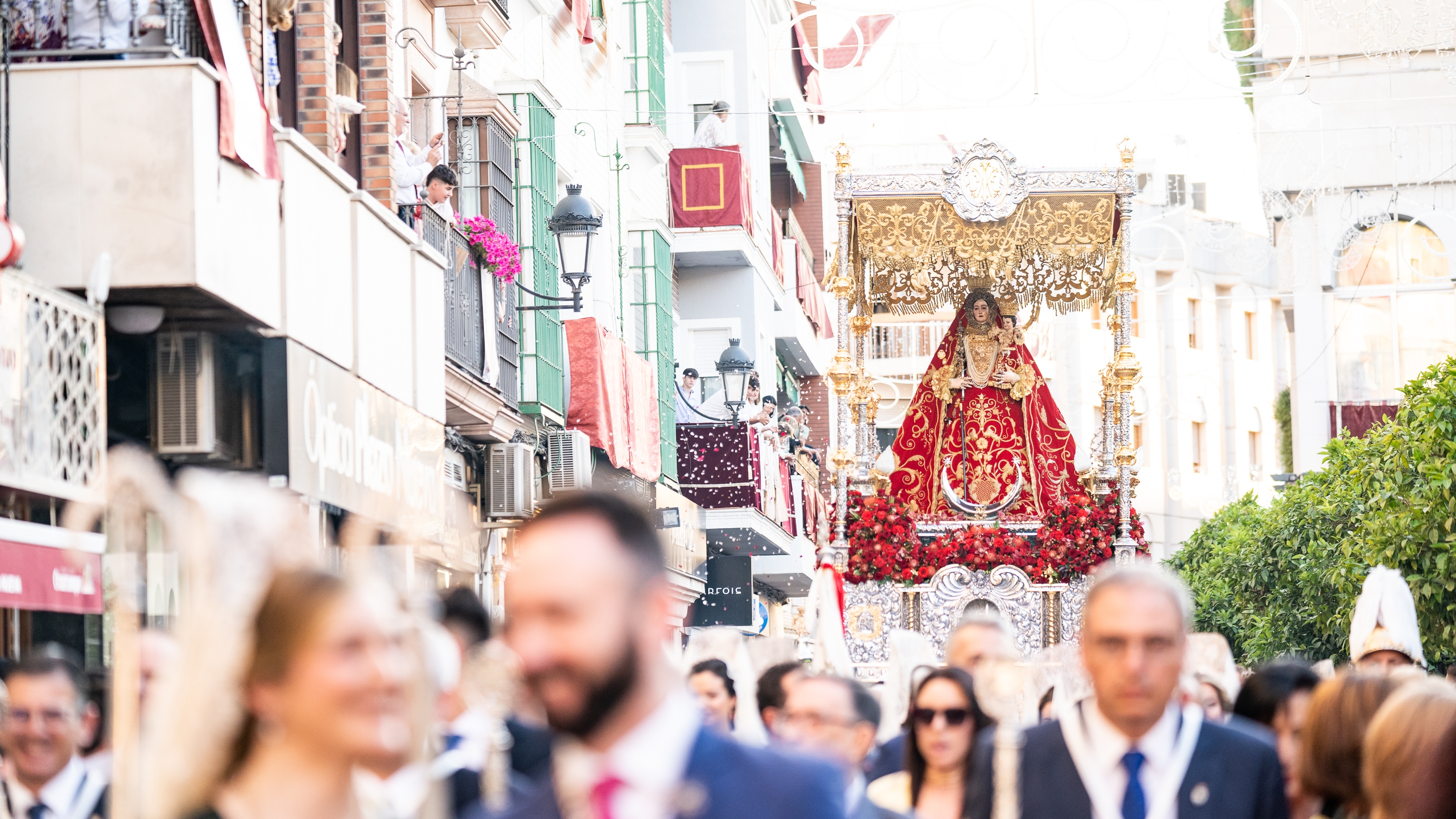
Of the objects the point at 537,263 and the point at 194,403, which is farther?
the point at 537,263

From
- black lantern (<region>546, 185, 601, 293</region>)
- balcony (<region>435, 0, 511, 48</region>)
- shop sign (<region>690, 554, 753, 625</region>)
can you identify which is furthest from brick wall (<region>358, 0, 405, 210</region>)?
shop sign (<region>690, 554, 753, 625</region>)

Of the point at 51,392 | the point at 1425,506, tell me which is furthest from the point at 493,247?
the point at 51,392

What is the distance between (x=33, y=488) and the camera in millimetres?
9914

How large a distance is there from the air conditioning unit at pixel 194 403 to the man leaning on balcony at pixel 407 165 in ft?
10.6

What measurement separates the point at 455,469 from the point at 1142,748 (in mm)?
14891

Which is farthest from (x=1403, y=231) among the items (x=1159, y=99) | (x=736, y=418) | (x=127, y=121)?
(x=127, y=121)

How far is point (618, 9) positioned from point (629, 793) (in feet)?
80.6

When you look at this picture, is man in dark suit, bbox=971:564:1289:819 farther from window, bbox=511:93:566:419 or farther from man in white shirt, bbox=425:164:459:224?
window, bbox=511:93:566:419

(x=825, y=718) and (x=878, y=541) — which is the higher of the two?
(x=878, y=541)

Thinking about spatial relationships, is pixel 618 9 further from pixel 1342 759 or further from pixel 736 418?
pixel 1342 759

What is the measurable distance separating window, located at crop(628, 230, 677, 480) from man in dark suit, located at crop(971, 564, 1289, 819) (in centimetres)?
2134

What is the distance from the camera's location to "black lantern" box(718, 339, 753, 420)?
25406 millimetres

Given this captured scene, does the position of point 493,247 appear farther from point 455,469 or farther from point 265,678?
point 265,678

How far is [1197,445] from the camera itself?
5669 centimetres
